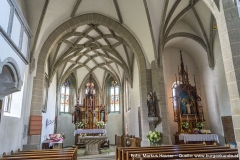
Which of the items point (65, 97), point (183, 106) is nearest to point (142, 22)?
point (183, 106)

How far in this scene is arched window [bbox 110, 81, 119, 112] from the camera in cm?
1916

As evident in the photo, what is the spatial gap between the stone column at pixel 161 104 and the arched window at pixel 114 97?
1017 cm

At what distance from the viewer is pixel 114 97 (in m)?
19.4

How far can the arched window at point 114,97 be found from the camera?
1916cm

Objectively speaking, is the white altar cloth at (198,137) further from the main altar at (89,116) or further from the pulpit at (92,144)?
the main altar at (89,116)

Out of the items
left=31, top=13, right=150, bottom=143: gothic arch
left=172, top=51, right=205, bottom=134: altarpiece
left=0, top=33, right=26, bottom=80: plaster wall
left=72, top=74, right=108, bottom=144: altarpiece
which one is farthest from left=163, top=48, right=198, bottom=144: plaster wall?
left=0, top=33, right=26, bottom=80: plaster wall

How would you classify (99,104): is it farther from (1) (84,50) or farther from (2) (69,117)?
(1) (84,50)

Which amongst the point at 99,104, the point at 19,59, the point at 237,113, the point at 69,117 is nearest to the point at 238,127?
the point at 237,113

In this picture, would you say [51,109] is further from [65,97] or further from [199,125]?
[199,125]

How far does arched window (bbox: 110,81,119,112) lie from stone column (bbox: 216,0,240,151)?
15.7 meters

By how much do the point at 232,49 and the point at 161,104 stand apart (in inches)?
210

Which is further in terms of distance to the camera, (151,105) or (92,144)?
(92,144)

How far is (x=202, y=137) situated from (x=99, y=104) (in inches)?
439

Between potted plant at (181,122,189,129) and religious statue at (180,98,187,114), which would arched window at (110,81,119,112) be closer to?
religious statue at (180,98,187,114)
